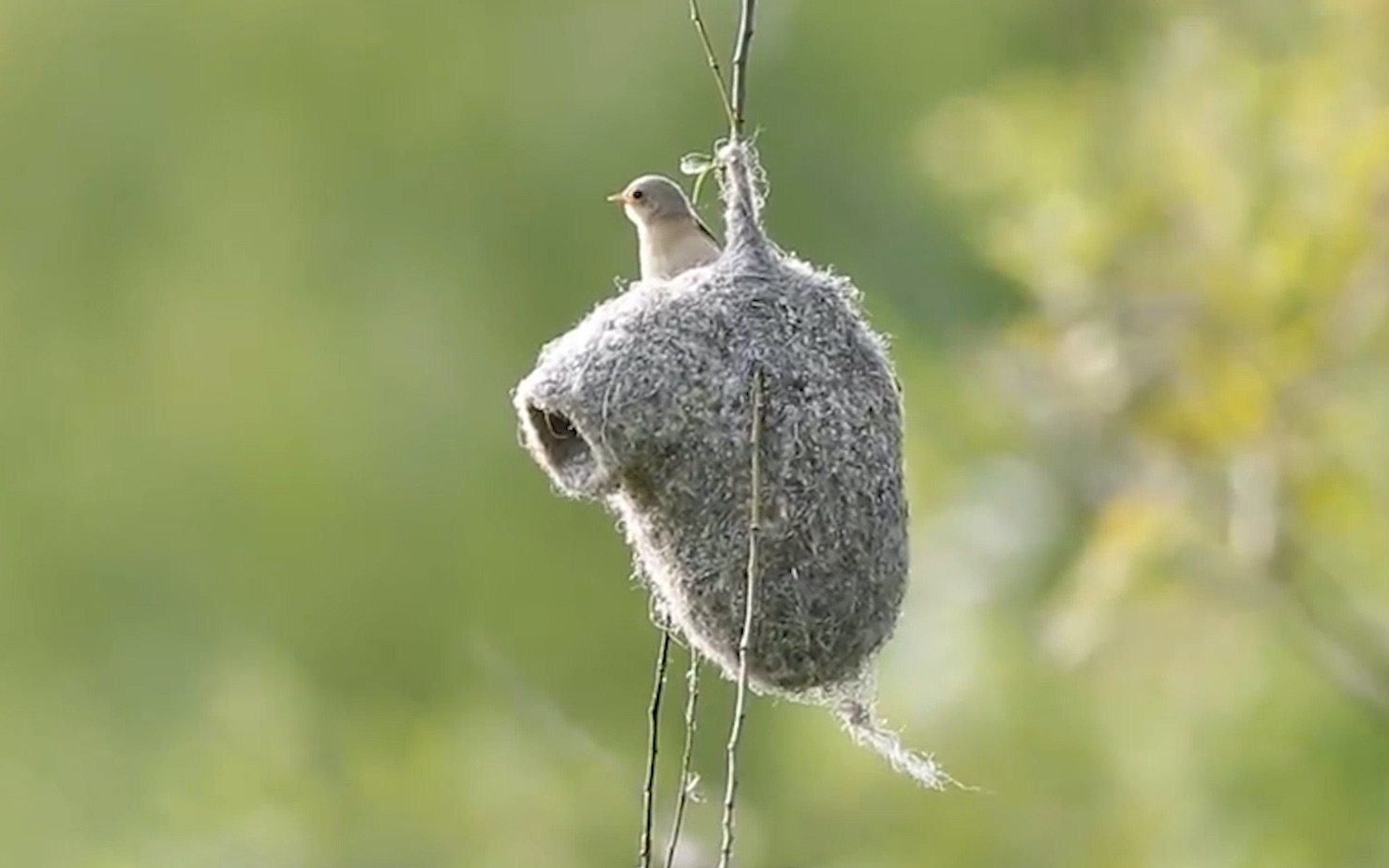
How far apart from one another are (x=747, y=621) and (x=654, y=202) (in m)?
1.26

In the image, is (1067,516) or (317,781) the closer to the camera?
(1067,516)

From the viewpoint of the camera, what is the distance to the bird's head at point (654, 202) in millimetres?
4805

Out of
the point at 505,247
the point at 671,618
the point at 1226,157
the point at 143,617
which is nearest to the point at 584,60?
the point at 505,247

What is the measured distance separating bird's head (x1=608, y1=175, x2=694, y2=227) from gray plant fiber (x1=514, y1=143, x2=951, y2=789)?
61 centimetres

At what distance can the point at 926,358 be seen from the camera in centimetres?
1098

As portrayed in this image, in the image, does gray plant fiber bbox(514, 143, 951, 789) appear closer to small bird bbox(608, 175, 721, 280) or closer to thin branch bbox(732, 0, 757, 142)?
thin branch bbox(732, 0, 757, 142)

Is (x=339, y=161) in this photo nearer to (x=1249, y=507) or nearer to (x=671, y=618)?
(x=1249, y=507)

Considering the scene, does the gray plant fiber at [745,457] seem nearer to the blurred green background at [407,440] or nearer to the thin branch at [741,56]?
the thin branch at [741,56]

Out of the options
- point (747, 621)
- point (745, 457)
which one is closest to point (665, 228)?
point (745, 457)

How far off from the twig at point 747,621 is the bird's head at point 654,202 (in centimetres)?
80

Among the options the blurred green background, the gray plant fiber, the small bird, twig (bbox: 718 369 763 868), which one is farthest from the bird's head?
the blurred green background

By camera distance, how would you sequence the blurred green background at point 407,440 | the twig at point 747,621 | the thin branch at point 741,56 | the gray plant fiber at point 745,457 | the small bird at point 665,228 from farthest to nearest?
the blurred green background at point 407,440 → the small bird at point 665,228 → the gray plant fiber at point 745,457 → the thin branch at point 741,56 → the twig at point 747,621

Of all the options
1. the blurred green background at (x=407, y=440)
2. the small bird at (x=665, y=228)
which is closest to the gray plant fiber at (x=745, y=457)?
the small bird at (x=665, y=228)

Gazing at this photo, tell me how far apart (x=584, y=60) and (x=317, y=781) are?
3.84 m
